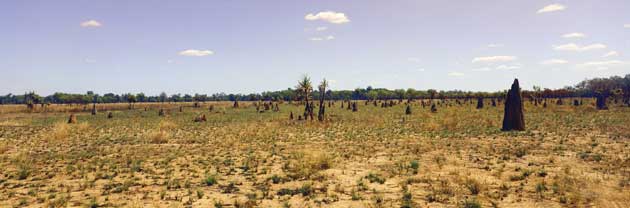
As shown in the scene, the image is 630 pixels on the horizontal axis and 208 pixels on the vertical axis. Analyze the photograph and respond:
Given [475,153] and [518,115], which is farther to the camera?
[518,115]

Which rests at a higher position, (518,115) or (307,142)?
Answer: (518,115)

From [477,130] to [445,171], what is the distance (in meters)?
13.5

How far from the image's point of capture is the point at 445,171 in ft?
38.4

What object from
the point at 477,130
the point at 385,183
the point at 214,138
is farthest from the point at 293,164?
the point at 477,130

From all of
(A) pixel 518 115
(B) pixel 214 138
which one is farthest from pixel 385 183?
(A) pixel 518 115

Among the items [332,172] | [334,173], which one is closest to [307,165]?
[332,172]

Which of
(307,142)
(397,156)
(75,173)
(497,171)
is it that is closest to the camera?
(497,171)

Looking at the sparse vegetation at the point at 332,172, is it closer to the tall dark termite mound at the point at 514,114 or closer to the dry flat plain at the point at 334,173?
the dry flat plain at the point at 334,173

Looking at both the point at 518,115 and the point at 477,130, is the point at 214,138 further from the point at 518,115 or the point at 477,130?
the point at 518,115

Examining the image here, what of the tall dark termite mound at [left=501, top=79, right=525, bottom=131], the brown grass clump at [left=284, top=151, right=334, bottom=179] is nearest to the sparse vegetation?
the brown grass clump at [left=284, top=151, right=334, bottom=179]

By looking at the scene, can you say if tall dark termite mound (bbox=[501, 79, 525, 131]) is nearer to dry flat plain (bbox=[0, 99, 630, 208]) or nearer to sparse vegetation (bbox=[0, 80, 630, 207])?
sparse vegetation (bbox=[0, 80, 630, 207])

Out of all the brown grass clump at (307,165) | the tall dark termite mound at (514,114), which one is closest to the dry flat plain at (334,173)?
the brown grass clump at (307,165)

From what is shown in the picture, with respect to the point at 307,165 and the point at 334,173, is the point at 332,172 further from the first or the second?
the point at 307,165

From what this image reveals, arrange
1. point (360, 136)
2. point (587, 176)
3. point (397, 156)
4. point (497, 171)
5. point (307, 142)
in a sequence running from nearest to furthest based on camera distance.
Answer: point (587, 176) → point (497, 171) → point (397, 156) → point (307, 142) → point (360, 136)
